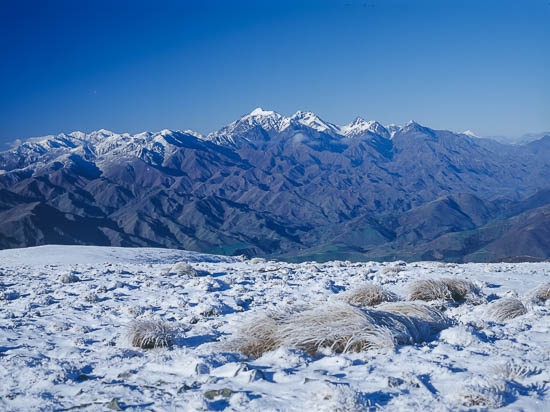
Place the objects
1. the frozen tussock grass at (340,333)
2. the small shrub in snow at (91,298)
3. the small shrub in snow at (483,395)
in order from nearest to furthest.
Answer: the small shrub in snow at (483,395) < the frozen tussock grass at (340,333) < the small shrub in snow at (91,298)

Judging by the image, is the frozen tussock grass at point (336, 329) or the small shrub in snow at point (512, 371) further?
the frozen tussock grass at point (336, 329)

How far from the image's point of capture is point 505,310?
845cm

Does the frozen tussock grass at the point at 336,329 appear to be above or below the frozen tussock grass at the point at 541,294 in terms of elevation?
above

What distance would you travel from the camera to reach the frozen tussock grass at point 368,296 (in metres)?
9.88

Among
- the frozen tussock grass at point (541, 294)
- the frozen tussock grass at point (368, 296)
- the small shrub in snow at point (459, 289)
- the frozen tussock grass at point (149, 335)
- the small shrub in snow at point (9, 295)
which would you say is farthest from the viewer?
the small shrub in snow at point (9, 295)

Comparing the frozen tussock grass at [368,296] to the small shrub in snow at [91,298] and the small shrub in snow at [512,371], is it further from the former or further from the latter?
the small shrub in snow at [91,298]

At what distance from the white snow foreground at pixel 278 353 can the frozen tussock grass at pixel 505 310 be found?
29 millimetres

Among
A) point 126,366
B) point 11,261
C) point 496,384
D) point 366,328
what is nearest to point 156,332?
point 126,366

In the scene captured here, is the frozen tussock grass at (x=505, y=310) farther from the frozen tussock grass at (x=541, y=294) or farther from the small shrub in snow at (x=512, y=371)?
the small shrub in snow at (x=512, y=371)

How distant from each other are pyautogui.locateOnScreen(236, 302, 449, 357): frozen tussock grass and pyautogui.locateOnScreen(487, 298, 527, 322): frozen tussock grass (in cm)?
139

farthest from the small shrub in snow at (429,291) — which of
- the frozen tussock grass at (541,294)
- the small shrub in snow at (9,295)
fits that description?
the small shrub in snow at (9,295)

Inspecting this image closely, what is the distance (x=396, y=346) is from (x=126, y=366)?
3963mm

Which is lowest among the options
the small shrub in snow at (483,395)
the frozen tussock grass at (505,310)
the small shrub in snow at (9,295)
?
the frozen tussock grass at (505,310)

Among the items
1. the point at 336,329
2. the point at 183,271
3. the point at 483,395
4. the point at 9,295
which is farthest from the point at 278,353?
the point at 183,271
